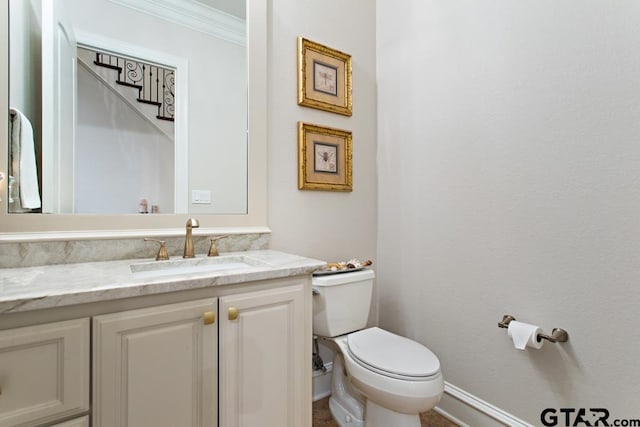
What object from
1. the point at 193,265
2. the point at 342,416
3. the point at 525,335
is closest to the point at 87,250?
the point at 193,265

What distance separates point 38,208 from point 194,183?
22.0 inches

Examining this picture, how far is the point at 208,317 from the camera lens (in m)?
0.91

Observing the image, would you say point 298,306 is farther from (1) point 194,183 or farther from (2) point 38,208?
(2) point 38,208

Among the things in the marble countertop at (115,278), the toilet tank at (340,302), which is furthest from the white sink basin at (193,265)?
the toilet tank at (340,302)

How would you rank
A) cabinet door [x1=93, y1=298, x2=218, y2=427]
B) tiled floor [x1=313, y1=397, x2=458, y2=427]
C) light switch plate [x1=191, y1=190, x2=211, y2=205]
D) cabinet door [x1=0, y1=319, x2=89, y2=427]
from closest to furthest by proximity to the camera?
cabinet door [x1=0, y1=319, x2=89, y2=427] → cabinet door [x1=93, y1=298, x2=218, y2=427] → light switch plate [x1=191, y1=190, x2=211, y2=205] → tiled floor [x1=313, y1=397, x2=458, y2=427]

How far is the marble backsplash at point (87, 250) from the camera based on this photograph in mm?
1029

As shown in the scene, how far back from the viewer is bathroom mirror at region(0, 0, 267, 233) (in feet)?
4.11

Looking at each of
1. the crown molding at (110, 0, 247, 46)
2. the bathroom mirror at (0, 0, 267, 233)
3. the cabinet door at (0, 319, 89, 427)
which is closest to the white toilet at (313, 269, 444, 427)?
the bathroom mirror at (0, 0, 267, 233)

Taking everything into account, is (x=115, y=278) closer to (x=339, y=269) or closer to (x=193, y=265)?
(x=193, y=265)

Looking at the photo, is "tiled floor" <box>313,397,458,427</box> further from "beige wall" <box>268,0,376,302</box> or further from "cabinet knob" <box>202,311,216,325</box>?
"cabinet knob" <box>202,311,216,325</box>

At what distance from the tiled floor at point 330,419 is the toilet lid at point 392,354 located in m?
0.50

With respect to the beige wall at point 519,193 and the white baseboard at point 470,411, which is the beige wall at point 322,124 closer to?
the beige wall at point 519,193

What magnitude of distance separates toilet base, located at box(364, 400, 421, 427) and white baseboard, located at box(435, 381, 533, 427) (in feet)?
1.38

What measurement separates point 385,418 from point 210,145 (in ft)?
4.82
